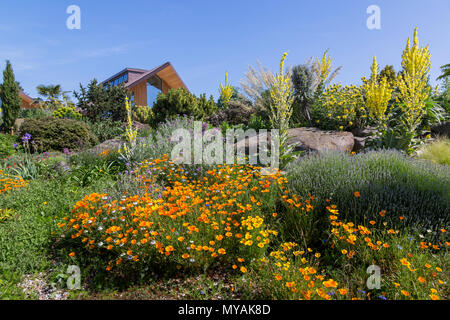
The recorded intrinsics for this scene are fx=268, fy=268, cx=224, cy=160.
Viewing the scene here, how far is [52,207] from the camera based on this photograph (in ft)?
14.7

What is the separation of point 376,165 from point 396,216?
1.31 meters

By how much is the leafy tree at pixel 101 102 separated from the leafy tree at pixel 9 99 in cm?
708

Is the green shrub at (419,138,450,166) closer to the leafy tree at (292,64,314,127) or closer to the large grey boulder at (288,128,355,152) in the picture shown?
the large grey boulder at (288,128,355,152)

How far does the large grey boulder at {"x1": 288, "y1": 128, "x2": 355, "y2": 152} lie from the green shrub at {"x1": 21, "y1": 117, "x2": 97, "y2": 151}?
9.17 meters

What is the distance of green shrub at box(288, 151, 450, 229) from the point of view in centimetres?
355

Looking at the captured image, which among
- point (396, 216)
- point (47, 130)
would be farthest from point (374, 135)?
point (47, 130)

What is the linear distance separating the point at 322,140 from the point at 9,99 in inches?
854

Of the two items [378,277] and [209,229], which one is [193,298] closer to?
[209,229]

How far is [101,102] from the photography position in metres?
15.7

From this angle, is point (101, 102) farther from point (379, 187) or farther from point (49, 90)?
point (49, 90)

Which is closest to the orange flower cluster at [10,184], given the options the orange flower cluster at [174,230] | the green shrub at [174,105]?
the orange flower cluster at [174,230]

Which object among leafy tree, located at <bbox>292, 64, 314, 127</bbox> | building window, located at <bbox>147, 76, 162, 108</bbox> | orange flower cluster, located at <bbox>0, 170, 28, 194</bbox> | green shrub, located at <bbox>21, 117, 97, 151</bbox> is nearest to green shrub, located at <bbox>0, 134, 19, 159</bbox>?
green shrub, located at <bbox>21, 117, 97, 151</bbox>

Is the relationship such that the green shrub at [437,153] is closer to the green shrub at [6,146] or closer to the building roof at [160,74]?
the green shrub at [6,146]
